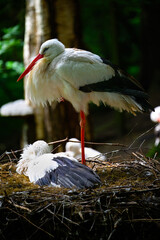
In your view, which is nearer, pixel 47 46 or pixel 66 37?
pixel 47 46

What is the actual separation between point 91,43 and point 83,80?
316 inches

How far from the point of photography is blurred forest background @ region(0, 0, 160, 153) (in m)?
5.87

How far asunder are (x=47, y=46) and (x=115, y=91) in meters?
0.85

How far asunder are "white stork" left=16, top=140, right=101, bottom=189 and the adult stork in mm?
695

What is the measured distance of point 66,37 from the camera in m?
5.84

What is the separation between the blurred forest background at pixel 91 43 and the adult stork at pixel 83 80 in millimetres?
1710

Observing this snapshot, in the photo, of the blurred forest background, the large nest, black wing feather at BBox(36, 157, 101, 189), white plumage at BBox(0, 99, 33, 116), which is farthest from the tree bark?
the large nest

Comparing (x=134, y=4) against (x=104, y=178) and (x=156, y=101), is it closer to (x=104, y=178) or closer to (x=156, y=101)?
(x=156, y=101)

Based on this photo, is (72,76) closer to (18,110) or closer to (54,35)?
(54,35)

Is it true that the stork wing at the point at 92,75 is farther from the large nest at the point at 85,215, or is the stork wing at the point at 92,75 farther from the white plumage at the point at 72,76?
the large nest at the point at 85,215

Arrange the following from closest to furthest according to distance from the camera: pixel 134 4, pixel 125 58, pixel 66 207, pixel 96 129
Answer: pixel 66 207, pixel 134 4, pixel 96 129, pixel 125 58

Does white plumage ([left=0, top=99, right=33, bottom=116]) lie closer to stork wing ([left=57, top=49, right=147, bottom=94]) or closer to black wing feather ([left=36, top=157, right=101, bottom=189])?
stork wing ([left=57, top=49, right=147, bottom=94])

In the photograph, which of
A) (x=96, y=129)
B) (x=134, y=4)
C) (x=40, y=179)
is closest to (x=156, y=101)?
(x=96, y=129)

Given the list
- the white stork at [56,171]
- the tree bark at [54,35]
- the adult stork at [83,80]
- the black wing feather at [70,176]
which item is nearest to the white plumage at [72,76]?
the adult stork at [83,80]
